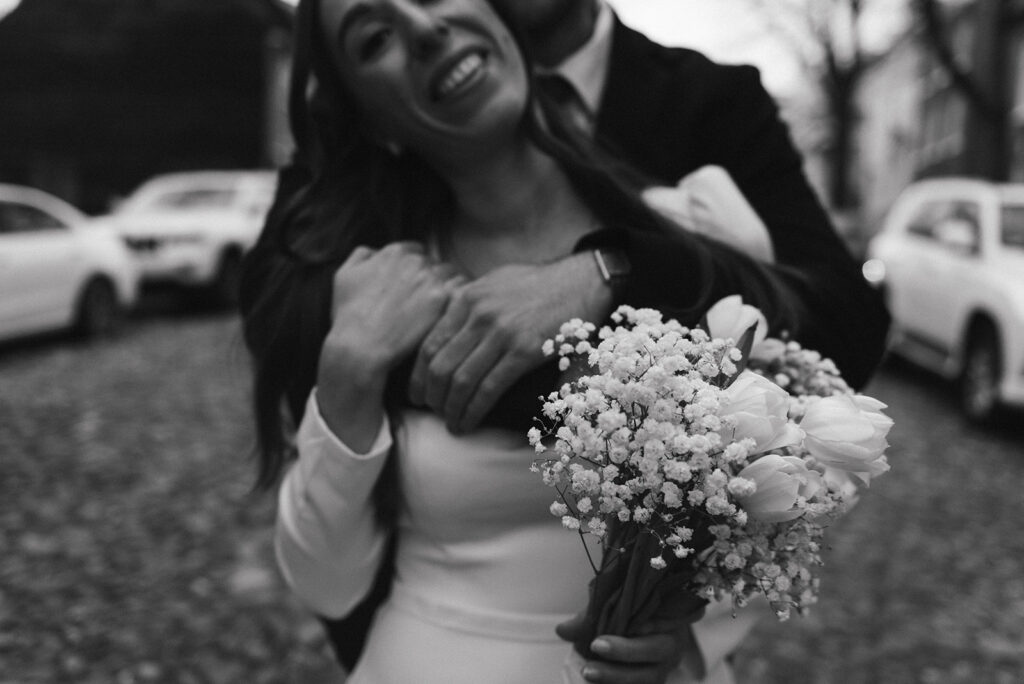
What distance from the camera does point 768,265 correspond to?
1588 millimetres

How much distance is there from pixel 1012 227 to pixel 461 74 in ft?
26.0

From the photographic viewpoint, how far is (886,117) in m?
42.3

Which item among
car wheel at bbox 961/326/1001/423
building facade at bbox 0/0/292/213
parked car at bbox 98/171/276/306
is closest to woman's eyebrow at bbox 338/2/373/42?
car wheel at bbox 961/326/1001/423

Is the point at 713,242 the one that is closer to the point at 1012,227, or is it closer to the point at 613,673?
the point at 613,673

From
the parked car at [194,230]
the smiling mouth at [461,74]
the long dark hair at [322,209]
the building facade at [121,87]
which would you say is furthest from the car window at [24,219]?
the building facade at [121,87]

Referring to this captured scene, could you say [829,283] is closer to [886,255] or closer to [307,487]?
[307,487]

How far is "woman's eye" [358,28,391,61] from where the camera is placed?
64.8 inches

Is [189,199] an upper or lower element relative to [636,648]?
lower

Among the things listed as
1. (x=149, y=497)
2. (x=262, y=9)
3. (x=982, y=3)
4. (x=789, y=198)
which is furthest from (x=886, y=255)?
(x=262, y=9)

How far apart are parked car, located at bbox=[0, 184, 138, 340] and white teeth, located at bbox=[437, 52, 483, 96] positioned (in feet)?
28.3

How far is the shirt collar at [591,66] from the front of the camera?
1.81m

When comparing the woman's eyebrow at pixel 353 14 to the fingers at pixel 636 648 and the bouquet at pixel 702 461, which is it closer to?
the bouquet at pixel 702 461

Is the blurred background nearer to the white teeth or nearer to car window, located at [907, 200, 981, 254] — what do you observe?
car window, located at [907, 200, 981, 254]

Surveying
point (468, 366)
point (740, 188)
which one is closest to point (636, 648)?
point (468, 366)
